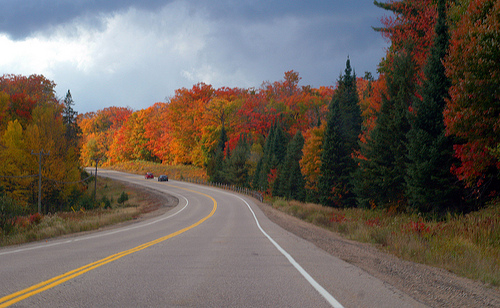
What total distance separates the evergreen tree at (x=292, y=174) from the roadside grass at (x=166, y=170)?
3186 cm

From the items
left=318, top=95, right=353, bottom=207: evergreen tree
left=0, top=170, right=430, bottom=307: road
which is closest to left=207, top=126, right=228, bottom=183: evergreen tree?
left=318, top=95, right=353, bottom=207: evergreen tree

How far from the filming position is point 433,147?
19438mm

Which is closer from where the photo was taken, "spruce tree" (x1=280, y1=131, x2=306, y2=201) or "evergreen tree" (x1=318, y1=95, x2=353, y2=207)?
"evergreen tree" (x1=318, y1=95, x2=353, y2=207)

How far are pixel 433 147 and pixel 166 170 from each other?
264 feet

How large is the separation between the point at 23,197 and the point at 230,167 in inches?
1320

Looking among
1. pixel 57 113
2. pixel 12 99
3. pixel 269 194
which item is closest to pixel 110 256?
pixel 269 194

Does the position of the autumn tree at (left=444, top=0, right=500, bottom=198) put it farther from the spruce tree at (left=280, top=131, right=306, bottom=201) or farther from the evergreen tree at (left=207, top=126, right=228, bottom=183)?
the evergreen tree at (left=207, top=126, right=228, bottom=183)

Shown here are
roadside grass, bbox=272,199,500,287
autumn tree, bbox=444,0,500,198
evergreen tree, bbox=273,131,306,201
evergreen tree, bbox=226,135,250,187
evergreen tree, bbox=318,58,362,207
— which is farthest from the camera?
evergreen tree, bbox=226,135,250,187

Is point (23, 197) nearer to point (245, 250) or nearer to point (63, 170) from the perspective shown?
point (63, 170)

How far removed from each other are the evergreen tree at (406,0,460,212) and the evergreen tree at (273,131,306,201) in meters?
29.3

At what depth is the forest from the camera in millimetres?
15211

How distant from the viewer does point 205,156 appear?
8669cm

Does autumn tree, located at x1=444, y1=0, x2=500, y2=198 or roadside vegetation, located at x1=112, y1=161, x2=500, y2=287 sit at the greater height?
autumn tree, located at x1=444, y1=0, x2=500, y2=198

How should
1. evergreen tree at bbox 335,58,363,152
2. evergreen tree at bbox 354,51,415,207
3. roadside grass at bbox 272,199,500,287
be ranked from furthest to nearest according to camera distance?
evergreen tree at bbox 335,58,363,152, evergreen tree at bbox 354,51,415,207, roadside grass at bbox 272,199,500,287
